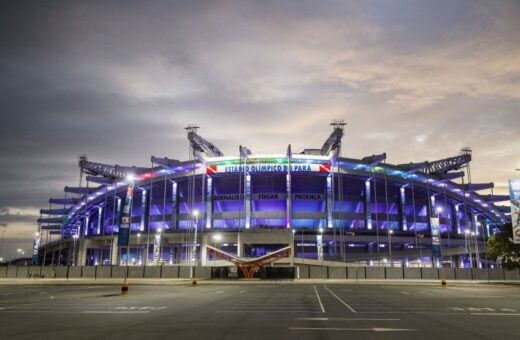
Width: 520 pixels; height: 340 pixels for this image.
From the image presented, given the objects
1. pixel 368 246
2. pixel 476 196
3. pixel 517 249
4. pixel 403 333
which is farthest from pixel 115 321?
pixel 476 196

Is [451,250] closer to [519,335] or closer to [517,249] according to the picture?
[517,249]

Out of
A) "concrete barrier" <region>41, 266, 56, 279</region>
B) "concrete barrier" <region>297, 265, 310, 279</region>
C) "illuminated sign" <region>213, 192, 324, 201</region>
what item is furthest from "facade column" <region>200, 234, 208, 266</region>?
"concrete barrier" <region>41, 266, 56, 279</region>

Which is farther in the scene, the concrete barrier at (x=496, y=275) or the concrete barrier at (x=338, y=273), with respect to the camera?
the concrete barrier at (x=496, y=275)

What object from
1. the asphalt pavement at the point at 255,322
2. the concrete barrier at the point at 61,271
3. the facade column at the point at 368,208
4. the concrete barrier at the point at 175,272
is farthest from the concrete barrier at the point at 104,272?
the facade column at the point at 368,208

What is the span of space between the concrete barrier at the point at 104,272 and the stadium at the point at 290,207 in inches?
824

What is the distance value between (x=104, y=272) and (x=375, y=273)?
42.3 metres

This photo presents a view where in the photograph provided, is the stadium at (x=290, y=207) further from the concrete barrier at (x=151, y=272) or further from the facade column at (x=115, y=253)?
the concrete barrier at (x=151, y=272)

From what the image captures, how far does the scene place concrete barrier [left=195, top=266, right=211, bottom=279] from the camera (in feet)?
222

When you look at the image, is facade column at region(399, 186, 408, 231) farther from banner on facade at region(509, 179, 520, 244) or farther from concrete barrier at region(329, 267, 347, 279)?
banner on facade at region(509, 179, 520, 244)

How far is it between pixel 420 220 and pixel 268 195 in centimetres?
4652

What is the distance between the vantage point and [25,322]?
56.3ft

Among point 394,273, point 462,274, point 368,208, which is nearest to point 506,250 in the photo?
point 462,274

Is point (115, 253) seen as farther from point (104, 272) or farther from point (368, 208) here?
point (368, 208)

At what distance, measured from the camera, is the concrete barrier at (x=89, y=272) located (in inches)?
2703
